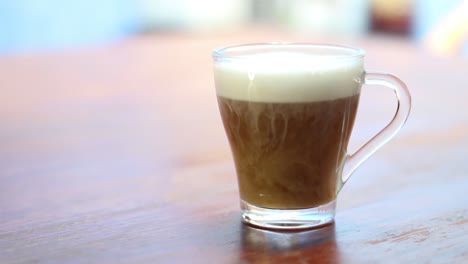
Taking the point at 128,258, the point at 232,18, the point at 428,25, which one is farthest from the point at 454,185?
the point at 232,18

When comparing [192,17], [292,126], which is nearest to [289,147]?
[292,126]

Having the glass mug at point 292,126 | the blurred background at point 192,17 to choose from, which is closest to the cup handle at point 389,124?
the glass mug at point 292,126

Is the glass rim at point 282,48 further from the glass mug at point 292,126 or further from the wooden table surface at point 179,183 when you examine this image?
the wooden table surface at point 179,183

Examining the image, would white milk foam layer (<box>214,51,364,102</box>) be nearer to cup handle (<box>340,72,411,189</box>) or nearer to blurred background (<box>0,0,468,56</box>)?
cup handle (<box>340,72,411,189</box>)

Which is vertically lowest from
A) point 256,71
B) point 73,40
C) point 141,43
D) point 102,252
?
point 73,40

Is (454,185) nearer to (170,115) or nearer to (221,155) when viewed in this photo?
(221,155)

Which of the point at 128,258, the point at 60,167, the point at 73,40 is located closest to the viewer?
the point at 128,258
